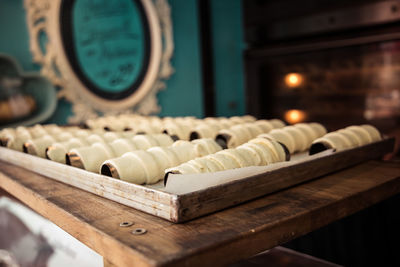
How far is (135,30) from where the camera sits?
128 inches

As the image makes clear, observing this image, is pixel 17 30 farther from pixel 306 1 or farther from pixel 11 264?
pixel 306 1

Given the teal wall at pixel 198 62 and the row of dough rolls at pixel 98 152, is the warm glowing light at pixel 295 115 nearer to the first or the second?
the teal wall at pixel 198 62

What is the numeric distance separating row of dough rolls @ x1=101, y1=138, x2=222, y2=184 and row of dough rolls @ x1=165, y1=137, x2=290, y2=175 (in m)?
0.10

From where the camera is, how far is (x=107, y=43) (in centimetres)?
312

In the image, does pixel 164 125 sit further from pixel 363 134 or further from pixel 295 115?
pixel 295 115

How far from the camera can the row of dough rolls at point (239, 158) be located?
79 cm

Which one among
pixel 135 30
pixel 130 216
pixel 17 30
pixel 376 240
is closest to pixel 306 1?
pixel 135 30

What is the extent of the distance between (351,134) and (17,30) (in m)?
2.49

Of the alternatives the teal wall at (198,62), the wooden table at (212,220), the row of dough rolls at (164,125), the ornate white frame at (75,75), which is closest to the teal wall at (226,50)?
the teal wall at (198,62)

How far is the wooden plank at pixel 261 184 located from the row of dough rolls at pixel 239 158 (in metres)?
0.09

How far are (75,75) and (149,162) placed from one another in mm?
2240

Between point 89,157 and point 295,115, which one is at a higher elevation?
point 89,157

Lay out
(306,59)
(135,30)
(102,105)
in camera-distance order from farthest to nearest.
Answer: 1. (135,30)
2. (102,105)
3. (306,59)

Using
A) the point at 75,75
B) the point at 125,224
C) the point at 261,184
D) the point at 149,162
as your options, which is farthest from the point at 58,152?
the point at 75,75
